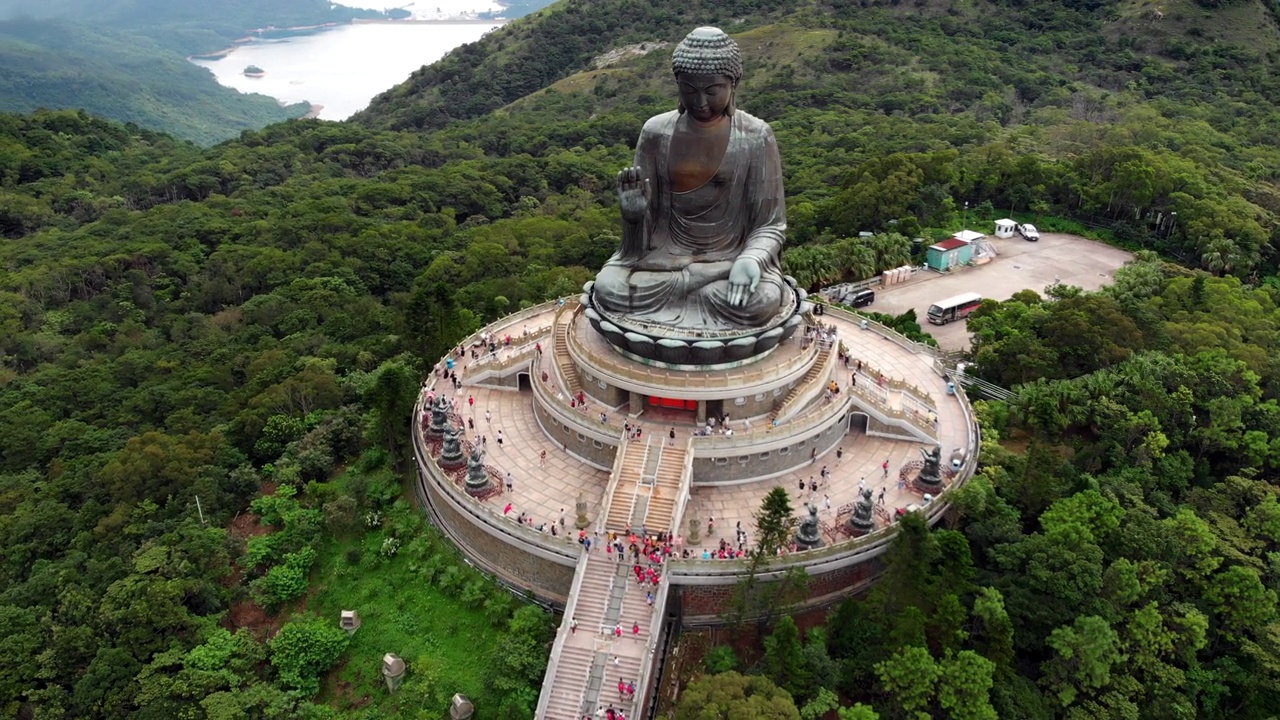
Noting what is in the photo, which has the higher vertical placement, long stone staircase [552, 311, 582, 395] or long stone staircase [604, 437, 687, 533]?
long stone staircase [552, 311, 582, 395]

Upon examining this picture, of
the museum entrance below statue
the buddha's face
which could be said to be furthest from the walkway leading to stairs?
the buddha's face

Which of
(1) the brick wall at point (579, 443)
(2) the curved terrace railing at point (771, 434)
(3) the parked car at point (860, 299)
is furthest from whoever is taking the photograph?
(3) the parked car at point (860, 299)

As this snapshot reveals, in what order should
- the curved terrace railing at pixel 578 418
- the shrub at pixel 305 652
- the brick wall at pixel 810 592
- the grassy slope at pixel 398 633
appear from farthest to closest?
the curved terrace railing at pixel 578 418, the shrub at pixel 305 652, the brick wall at pixel 810 592, the grassy slope at pixel 398 633

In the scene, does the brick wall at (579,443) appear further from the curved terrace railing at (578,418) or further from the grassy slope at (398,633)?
the grassy slope at (398,633)

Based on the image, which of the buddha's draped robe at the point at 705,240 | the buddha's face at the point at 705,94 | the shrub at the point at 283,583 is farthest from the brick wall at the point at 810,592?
the buddha's face at the point at 705,94

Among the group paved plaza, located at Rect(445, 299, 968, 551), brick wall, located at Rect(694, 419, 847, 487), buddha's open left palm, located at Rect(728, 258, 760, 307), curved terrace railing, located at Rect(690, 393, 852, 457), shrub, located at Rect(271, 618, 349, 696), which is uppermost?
buddha's open left palm, located at Rect(728, 258, 760, 307)

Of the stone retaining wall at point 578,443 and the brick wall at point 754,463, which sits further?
the stone retaining wall at point 578,443

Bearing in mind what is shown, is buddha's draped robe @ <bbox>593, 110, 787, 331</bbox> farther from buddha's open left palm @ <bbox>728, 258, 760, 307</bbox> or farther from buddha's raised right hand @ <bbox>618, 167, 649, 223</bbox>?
buddha's raised right hand @ <bbox>618, 167, 649, 223</bbox>

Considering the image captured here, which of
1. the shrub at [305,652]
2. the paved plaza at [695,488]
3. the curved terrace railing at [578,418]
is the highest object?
the curved terrace railing at [578,418]
